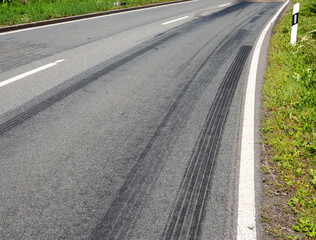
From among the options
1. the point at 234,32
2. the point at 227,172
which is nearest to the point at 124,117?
the point at 227,172

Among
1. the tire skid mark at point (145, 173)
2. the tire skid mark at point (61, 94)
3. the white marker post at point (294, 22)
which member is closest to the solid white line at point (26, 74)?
the tire skid mark at point (61, 94)

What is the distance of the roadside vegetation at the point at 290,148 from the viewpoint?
2794 mm

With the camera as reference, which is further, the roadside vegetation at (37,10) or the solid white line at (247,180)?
the roadside vegetation at (37,10)

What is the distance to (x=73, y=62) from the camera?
24.8 feet

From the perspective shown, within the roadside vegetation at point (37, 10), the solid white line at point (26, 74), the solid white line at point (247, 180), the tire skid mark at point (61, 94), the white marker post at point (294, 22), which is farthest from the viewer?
the roadside vegetation at point (37, 10)

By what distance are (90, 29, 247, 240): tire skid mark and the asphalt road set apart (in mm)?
11

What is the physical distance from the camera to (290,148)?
3.87 meters

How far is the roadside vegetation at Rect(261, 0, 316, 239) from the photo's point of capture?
2.79 metres

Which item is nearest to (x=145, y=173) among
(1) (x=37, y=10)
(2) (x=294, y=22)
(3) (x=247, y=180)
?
(3) (x=247, y=180)

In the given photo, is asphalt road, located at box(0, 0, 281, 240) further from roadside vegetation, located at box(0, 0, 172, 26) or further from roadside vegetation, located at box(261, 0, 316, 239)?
roadside vegetation, located at box(0, 0, 172, 26)

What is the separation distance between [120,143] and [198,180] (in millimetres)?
1192

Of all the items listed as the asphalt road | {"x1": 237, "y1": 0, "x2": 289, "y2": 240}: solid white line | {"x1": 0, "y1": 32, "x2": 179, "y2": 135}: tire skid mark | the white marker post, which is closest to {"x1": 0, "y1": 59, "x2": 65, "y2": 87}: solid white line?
the asphalt road

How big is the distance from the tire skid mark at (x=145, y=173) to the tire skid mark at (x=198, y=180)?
12.6 inches

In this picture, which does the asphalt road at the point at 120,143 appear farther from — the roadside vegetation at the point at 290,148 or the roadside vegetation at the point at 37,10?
the roadside vegetation at the point at 37,10
